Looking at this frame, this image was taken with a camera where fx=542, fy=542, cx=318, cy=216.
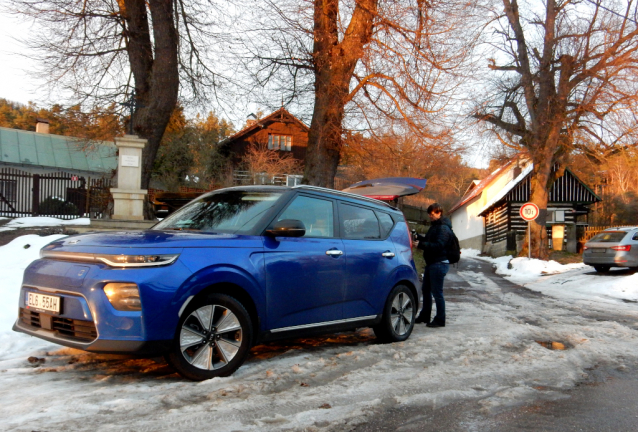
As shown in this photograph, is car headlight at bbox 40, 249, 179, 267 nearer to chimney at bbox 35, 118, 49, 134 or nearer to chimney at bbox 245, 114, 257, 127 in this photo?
chimney at bbox 245, 114, 257, 127

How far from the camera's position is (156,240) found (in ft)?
14.0

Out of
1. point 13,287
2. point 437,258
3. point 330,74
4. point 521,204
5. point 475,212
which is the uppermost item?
point 330,74

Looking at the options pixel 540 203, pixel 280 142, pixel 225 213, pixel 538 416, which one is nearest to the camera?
pixel 538 416

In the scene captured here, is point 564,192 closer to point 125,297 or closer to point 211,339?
point 211,339

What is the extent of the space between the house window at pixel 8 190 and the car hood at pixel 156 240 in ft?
58.3

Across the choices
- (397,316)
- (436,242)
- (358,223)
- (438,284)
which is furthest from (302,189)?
(438,284)

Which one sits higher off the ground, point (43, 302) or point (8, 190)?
point (8, 190)

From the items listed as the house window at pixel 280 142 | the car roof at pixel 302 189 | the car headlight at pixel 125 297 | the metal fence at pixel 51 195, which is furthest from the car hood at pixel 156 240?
the house window at pixel 280 142

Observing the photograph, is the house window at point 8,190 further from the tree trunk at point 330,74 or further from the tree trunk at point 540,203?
the tree trunk at point 540,203

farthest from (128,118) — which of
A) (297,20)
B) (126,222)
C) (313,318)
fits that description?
(313,318)

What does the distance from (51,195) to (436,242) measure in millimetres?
17525

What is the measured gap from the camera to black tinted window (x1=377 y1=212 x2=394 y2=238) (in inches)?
259

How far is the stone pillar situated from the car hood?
30.1ft

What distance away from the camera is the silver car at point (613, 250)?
692 inches
